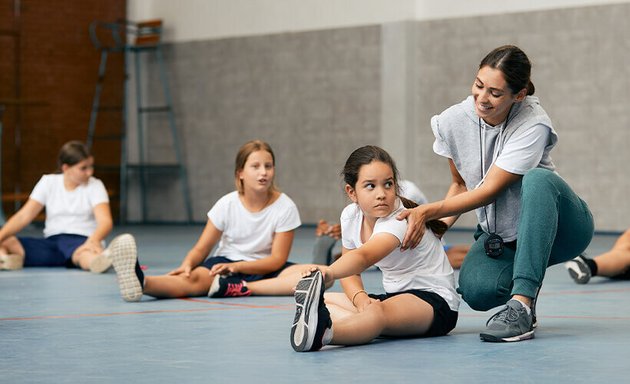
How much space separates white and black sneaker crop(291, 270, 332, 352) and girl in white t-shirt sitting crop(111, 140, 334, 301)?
1.57m

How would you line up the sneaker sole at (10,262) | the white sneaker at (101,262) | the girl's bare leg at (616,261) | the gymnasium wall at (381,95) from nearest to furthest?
the girl's bare leg at (616,261), the white sneaker at (101,262), the sneaker sole at (10,262), the gymnasium wall at (381,95)

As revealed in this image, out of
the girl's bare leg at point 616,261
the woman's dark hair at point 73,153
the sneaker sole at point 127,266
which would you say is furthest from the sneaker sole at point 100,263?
the girl's bare leg at point 616,261

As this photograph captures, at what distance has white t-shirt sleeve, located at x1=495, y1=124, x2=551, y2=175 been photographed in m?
3.04

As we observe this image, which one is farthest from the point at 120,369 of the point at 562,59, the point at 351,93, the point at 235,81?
the point at 235,81

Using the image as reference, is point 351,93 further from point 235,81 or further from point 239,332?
point 239,332

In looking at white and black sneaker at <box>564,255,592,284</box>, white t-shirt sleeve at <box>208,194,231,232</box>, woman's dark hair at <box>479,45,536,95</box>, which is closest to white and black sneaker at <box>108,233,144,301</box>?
white t-shirt sleeve at <box>208,194,231,232</box>

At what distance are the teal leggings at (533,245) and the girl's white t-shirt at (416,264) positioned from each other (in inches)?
3.4

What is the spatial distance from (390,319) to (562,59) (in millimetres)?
7280

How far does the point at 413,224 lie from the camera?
2.94 metres

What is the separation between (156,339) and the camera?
3.08 metres

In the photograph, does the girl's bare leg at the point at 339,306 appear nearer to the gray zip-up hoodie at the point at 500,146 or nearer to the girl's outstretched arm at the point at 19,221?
the gray zip-up hoodie at the point at 500,146

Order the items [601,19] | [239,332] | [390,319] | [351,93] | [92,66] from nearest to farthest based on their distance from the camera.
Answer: [390,319]
[239,332]
[601,19]
[351,93]
[92,66]

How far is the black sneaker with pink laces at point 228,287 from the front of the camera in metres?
4.31

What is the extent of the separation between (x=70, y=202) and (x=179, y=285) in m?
1.96
